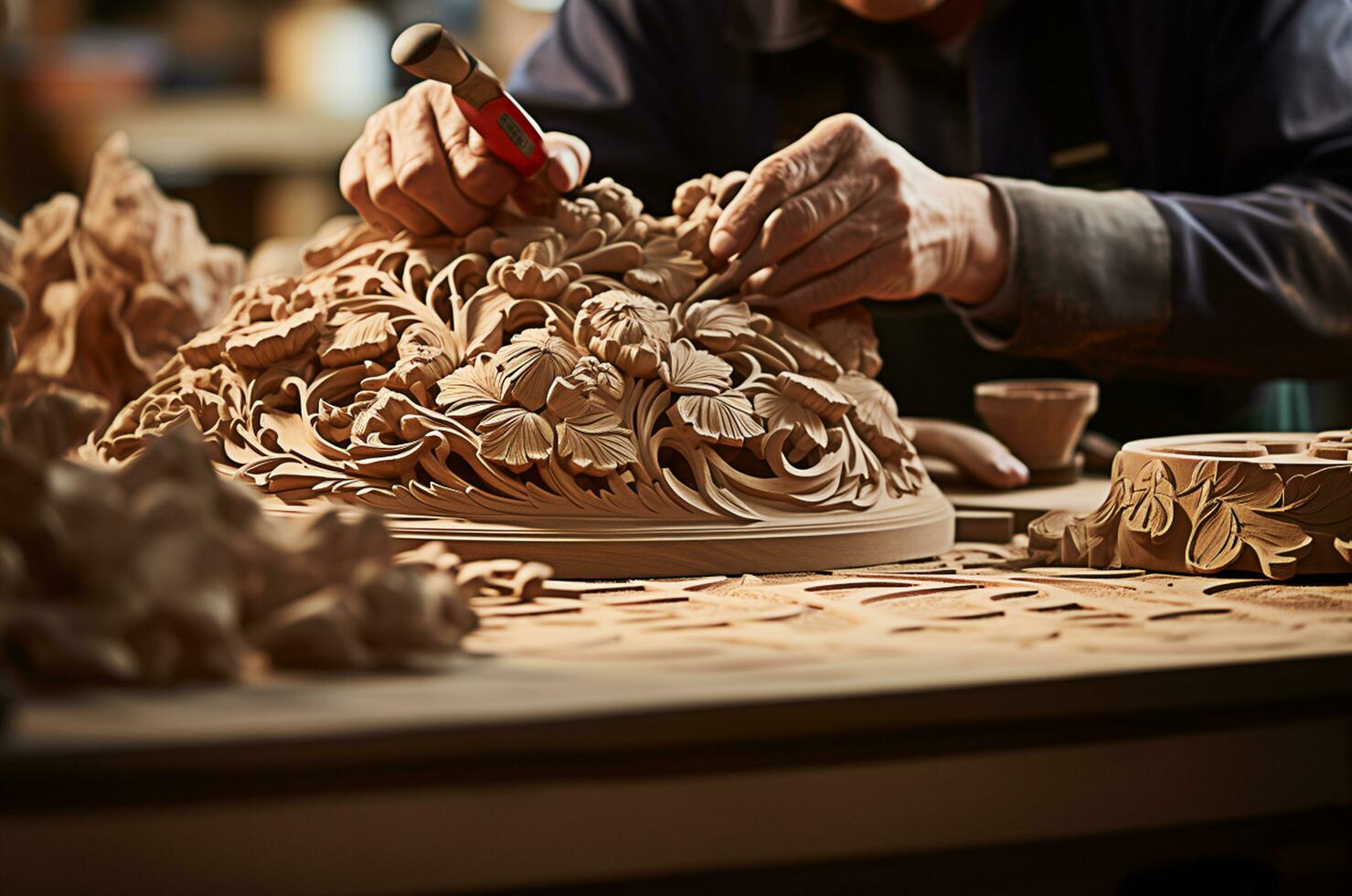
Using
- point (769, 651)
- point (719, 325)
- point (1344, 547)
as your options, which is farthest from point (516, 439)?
point (1344, 547)

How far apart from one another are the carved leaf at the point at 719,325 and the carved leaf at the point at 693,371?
0.02m

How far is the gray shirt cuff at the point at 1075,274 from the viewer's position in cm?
165

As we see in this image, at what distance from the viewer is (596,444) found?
3.88ft

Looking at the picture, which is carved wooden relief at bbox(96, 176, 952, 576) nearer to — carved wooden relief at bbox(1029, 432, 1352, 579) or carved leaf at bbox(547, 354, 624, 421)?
carved leaf at bbox(547, 354, 624, 421)

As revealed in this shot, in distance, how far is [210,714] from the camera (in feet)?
2.37

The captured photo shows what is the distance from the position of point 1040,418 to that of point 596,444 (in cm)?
81

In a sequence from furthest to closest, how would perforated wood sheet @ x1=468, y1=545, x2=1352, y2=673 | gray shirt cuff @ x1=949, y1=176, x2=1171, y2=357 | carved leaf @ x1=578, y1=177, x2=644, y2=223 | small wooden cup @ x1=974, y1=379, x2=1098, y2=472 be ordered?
small wooden cup @ x1=974, y1=379, x2=1098, y2=472, gray shirt cuff @ x1=949, y1=176, x2=1171, y2=357, carved leaf @ x1=578, y1=177, x2=644, y2=223, perforated wood sheet @ x1=468, y1=545, x2=1352, y2=673

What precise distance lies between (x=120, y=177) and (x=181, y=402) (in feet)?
2.71

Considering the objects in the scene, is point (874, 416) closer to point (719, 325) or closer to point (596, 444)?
point (719, 325)

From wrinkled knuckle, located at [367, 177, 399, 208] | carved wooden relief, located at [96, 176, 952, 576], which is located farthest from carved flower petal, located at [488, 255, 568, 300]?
wrinkled knuckle, located at [367, 177, 399, 208]

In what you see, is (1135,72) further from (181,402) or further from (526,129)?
(181,402)

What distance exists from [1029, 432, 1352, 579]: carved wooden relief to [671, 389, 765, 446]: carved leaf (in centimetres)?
35

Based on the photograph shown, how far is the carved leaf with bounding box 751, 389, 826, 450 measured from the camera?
1.25 meters

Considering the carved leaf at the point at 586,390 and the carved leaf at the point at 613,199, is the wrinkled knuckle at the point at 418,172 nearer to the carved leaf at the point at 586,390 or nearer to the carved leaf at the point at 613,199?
the carved leaf at the point at 613,199
